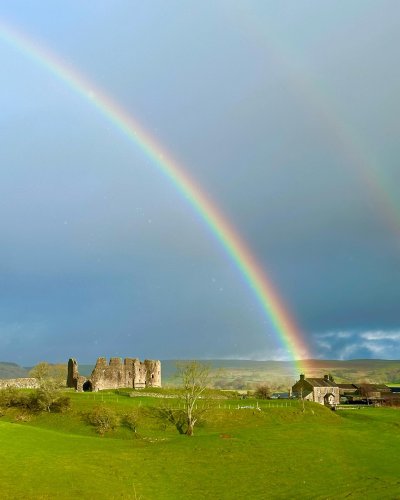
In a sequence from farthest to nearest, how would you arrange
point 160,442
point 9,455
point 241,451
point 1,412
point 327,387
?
point 327,387 < point 1,412 < point 160,442 < point 241,451 < point 9,455

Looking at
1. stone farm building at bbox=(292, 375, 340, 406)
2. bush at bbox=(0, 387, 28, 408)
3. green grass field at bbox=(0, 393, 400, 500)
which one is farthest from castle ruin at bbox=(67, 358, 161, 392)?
stone farm building at bbox=(292, 375, 340, 406)

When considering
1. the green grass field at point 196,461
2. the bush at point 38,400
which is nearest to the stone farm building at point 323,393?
the green grass field at point 196,461

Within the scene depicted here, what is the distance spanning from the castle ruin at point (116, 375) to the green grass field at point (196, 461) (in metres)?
36.9

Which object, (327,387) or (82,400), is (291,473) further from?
(327,387)

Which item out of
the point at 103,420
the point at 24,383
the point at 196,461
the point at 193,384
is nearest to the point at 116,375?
the point at 24,383

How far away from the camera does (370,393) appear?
593 ft

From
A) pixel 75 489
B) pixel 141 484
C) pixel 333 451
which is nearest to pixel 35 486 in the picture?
pixel 75 489

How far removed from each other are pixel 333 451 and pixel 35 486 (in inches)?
1379

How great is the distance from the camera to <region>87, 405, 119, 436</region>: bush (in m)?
72.2

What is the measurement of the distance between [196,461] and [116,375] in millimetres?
74791

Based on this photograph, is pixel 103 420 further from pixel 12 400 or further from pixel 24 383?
pixel 24 383

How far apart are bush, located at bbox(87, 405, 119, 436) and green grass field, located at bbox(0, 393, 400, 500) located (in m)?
1.08

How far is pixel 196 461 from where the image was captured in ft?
175

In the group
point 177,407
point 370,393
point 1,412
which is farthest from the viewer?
point 370,393
